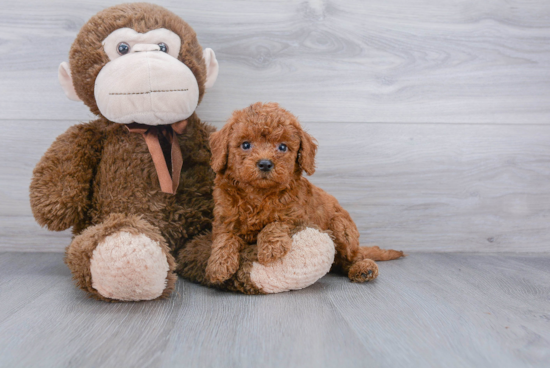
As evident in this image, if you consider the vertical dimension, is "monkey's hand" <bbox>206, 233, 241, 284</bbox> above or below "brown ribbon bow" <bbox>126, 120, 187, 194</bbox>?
below

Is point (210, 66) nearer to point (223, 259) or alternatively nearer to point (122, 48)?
point (122, 48)

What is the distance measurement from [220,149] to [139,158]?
26 centimetres

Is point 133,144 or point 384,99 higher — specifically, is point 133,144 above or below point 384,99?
below

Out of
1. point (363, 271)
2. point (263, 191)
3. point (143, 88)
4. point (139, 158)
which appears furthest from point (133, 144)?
point (363, 271)

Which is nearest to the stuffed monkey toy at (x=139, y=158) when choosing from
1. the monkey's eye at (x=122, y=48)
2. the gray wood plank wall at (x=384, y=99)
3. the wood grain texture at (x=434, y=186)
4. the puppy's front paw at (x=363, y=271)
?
the monkey's eye at (x=122, y=48)

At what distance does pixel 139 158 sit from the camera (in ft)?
3.38

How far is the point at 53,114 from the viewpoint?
1.26 meters

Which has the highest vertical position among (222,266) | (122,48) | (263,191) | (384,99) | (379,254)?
(122,48)

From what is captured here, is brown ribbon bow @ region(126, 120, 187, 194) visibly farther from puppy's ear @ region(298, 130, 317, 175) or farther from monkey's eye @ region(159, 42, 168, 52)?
puppy's ear @ region(298, 130, 317, 175)

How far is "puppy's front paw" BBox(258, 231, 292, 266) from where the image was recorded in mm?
870

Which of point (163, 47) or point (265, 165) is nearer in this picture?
point (265, 165)

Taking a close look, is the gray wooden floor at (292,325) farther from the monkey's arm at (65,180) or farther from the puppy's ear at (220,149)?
the puppy's ear at (220,149)

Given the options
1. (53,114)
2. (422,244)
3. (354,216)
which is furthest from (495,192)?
(53,114)

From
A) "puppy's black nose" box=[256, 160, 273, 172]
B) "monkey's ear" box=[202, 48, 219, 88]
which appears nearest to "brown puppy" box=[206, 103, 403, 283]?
"puppy's black nose" box=[256, 160, 273, 172]
